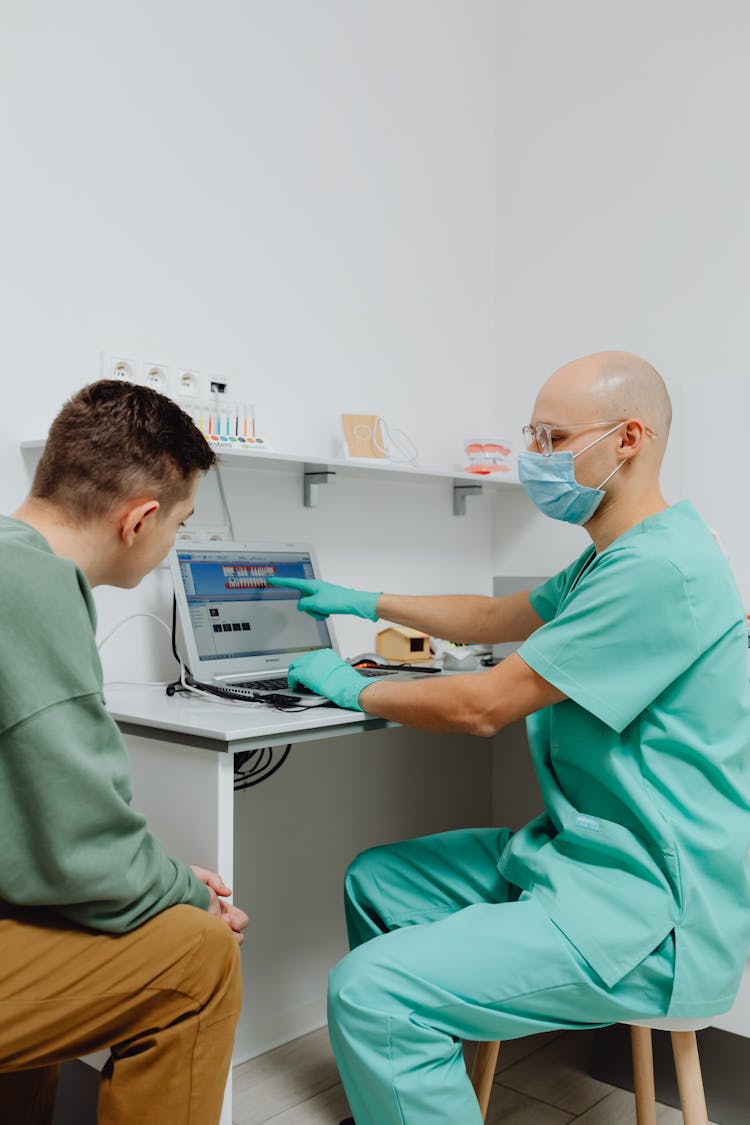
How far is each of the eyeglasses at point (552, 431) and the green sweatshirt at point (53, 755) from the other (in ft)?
2.85

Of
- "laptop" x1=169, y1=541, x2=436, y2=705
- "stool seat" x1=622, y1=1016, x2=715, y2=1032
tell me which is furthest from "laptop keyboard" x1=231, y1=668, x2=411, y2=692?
"stool seat" x1=622, y1=1016, x2=715, y2=1032

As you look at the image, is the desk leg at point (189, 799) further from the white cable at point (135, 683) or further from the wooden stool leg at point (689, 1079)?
the wooden stool leg at point (689, 1079)

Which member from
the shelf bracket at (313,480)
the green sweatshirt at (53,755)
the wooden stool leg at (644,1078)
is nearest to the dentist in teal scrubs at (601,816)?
the wooden stool leg at (644,1078)

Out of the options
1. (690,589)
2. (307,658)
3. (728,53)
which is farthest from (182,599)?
(728,53)

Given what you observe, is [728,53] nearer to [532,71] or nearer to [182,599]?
[532,71]

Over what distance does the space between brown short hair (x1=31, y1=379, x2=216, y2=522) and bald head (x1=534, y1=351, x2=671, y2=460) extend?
67 centimetres

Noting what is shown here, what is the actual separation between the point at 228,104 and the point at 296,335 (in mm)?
523

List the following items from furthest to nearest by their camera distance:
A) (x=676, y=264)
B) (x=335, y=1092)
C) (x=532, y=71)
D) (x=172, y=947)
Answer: (x=532, y=71), (x=676, y=264), (x=335, y=1092), (x=172, y=947)

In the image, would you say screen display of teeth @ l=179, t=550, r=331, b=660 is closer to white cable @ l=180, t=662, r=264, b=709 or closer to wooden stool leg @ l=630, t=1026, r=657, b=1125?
white cable @ l=180, t=662, r=264, b=709

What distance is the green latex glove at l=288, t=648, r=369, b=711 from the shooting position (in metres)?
1.67

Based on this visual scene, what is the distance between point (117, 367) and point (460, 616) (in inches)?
34.0

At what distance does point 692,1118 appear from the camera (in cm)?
143

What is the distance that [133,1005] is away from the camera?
3.60 feet

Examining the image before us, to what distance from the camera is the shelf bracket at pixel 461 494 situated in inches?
108
